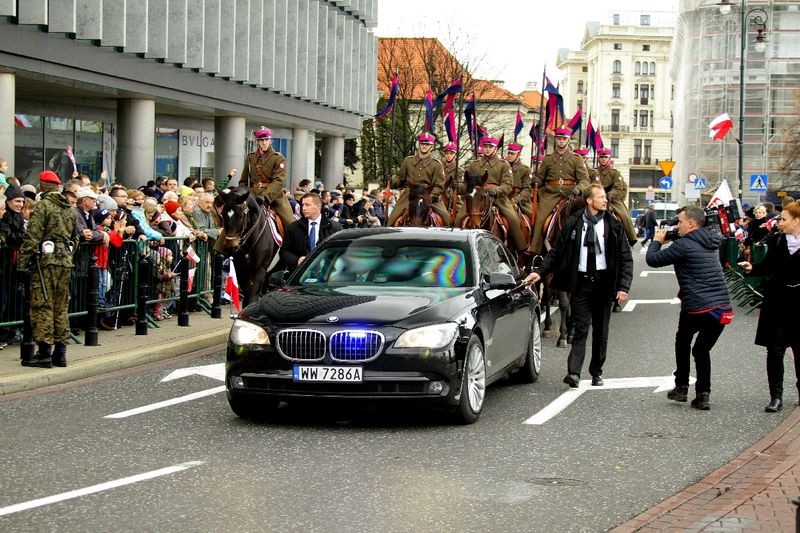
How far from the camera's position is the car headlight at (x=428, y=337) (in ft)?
32.4

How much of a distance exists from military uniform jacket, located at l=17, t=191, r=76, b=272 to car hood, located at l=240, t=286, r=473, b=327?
10.4 feet

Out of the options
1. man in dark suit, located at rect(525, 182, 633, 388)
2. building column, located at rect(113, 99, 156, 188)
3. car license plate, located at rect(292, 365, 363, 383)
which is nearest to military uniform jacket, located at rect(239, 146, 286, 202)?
man in dark suit, located at rect(525, 182, 633, 388)

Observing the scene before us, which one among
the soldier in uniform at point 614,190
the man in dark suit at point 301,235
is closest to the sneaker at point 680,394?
the man in dark suit at point 301,235

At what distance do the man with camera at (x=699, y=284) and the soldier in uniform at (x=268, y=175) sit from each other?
710cm

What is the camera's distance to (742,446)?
31.9 feet

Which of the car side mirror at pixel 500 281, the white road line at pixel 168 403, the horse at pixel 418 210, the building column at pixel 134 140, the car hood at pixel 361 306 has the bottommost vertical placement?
the white road line at pixel 168 403

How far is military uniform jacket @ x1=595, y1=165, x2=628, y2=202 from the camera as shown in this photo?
891 inches

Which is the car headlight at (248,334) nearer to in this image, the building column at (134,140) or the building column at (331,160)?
the building column at (134,140)

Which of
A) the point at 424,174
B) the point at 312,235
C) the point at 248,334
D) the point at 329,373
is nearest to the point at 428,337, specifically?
the point at 329,373

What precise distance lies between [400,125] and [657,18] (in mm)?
96824

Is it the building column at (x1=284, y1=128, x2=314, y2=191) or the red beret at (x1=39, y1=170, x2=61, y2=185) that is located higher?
the building column at (x1=284, y1=128, x2=314, y2=191)

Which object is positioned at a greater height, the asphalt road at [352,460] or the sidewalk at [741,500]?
the sidewalk at [741,500]

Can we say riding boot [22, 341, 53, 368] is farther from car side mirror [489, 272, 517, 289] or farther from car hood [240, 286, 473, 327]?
car side mirror [489, 272, 517, 289]

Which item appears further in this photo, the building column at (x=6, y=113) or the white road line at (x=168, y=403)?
the building column at (x=6, y=113)
